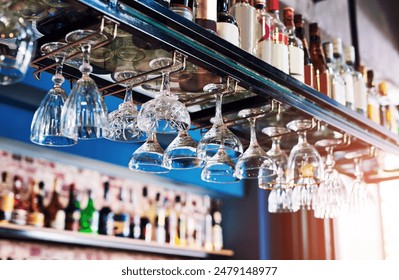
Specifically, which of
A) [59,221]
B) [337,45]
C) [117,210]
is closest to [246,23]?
[337,45]

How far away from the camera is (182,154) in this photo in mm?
1299

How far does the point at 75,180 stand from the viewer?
3486 mm

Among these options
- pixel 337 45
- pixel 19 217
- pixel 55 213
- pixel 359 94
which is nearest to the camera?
pixel 359 94

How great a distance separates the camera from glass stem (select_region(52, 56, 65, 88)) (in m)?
1.14

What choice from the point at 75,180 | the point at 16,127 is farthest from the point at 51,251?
the point at 16,127

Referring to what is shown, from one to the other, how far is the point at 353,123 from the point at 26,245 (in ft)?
6.93

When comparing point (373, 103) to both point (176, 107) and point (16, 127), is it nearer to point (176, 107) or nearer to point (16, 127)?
point (176, 107)

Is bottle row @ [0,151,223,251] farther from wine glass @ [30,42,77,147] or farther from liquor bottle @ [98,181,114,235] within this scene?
wine glass @ [30,42,77,147]

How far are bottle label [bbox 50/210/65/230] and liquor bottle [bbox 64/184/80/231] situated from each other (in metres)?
0.04

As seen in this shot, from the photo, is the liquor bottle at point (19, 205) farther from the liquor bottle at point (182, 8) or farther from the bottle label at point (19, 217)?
the liquor bottle at point (182, 8)

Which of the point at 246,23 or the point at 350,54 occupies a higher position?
the point at 350,54

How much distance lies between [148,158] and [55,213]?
2128 millimetres

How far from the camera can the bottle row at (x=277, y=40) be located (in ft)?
4.23

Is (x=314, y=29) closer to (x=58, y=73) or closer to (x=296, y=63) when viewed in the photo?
(x=296, y=63)
